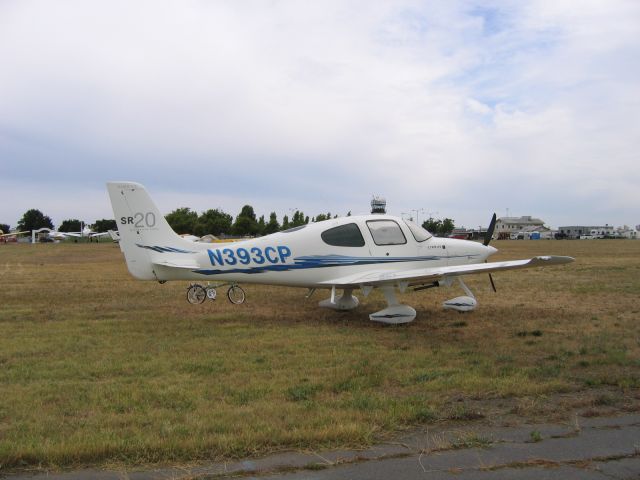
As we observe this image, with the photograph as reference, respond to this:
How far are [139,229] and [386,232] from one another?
5.03m

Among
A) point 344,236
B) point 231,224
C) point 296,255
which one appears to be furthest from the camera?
point 231,224

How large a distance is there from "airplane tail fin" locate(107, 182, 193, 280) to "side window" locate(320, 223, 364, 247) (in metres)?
2.86

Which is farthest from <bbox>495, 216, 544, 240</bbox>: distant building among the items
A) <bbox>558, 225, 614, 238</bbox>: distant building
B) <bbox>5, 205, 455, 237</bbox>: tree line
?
<bbox>5, 205, 455, 237</bbox>: tree line

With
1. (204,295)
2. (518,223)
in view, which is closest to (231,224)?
(204,295)

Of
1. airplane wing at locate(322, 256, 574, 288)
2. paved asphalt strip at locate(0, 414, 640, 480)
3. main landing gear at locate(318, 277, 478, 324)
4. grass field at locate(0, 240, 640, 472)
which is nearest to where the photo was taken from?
paved asphalt strip at locate(0, 414, 640, 480)

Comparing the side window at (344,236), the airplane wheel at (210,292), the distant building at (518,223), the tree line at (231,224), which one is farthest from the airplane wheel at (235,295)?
the distant building at (518,223)

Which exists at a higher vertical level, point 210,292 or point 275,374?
point 210,292

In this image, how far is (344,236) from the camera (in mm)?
11023

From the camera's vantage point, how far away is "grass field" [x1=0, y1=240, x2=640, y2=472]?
4301 mm

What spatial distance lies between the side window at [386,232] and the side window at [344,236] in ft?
1.02

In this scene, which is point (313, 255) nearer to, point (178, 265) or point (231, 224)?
point (178, 265)

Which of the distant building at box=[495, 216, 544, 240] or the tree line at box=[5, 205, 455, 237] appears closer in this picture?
the tree line at box=[5, 205, 455, 237]

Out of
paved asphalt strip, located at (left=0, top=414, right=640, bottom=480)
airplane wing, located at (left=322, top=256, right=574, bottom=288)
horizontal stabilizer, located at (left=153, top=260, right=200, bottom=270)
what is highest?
horizontal stabilizer, located at (left=153, top=260, right=200, bottom=270)

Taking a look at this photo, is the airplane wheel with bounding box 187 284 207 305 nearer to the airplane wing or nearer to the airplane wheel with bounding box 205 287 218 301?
the airplane wheel with bounding box 205 287 218 301
